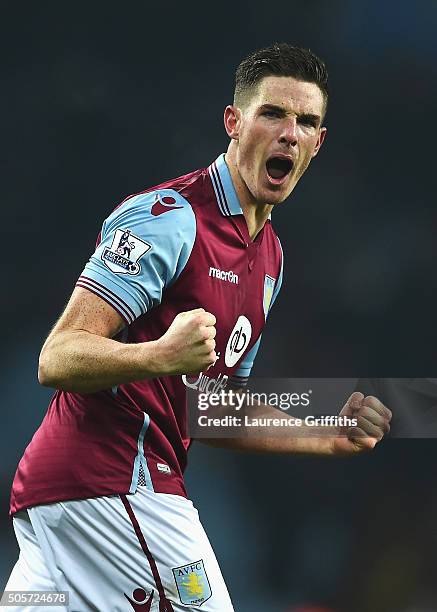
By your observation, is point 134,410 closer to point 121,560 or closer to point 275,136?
point 121,560

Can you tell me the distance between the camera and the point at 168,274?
2402mm

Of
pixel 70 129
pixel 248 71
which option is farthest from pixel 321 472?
pixel 248 71

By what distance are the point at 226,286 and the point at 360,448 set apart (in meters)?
0.64

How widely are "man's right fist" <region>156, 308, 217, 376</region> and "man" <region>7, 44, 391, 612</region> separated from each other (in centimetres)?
1

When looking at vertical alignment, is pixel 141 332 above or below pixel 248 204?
below

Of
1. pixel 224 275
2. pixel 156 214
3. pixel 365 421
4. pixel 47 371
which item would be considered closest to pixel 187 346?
pixel 47 371

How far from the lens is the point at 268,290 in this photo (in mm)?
2918

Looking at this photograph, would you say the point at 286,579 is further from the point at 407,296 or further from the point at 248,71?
the point at 248,71

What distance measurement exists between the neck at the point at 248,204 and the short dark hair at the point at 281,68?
7.7 inches

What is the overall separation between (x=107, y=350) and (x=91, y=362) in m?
0.05

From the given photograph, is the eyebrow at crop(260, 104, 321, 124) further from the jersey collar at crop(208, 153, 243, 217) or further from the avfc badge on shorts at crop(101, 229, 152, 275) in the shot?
the avfc badge on shorts at crop(101, 229, 152, 275)

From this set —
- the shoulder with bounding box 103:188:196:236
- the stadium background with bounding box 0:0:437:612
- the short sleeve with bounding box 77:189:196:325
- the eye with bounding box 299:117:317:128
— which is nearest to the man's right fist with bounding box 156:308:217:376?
the short sleeve with bounding box 77:189:196:325

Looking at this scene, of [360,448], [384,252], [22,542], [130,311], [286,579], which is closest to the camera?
[130,311]

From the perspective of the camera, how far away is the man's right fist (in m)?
2.06
